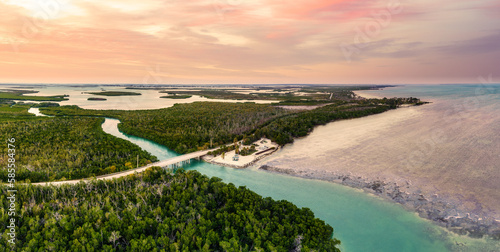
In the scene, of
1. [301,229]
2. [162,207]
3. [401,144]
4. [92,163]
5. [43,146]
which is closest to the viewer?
[301,229]

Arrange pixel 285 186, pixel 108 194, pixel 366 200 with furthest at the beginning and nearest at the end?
1. pixel 285 186
2. pixel 366 200
3. pixel 108 194

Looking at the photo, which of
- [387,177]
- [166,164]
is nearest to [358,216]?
[387,177]

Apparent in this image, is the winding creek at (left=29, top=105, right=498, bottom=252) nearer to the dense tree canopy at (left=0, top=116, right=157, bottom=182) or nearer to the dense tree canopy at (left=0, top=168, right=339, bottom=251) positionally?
the dense tree canopy at (left=0, top=168, right=339, bottom=251)

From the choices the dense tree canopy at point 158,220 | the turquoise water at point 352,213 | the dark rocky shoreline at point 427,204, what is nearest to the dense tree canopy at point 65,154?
the dense tree canopy at point 158,220

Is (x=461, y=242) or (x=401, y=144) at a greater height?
(x=401, y=144)

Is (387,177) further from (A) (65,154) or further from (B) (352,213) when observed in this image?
(A) (65,154)

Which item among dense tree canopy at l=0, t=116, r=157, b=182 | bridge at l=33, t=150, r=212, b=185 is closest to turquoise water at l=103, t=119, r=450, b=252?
bridge at l=33, t=150, r=212, b=185

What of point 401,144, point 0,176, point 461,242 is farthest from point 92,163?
point 401,144

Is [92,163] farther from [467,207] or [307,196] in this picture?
[467,207]

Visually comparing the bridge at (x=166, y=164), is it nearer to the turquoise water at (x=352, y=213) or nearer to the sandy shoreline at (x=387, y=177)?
the turquoise water at (x=352, y=213)
